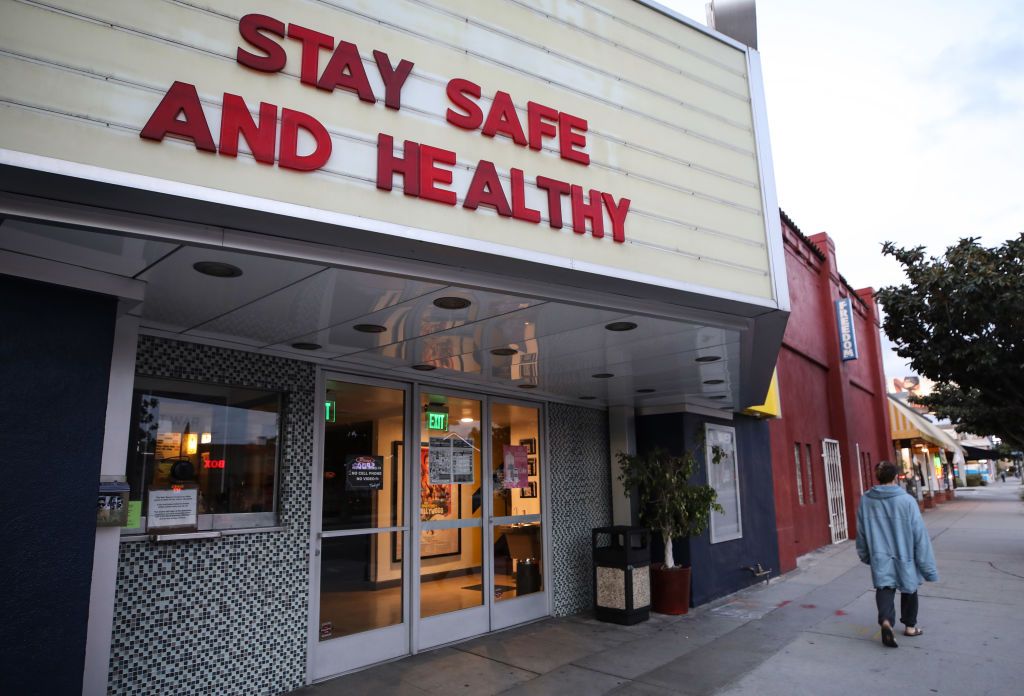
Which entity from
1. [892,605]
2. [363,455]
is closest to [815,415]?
[892,605]

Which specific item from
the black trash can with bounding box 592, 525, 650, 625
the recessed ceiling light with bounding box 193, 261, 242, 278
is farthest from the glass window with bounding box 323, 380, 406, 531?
the black trash can with bounding box 592, 525, 650, 625

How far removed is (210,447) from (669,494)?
18.0 feet

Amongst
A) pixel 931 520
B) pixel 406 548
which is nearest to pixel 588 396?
pixel 406 548

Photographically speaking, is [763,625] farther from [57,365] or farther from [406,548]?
[57,365]

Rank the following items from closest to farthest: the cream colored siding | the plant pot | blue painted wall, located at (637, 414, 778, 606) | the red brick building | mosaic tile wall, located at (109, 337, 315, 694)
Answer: the cream colored siding
mosaic tile wall, located at (109, 337, 315, 694)
the plant pot
blue painted wall, located at (637, 414, 778, 606)
the red brick building

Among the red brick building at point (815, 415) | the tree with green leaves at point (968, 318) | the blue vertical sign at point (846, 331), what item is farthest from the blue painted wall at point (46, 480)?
the blue vertical sign at point (846, 331)

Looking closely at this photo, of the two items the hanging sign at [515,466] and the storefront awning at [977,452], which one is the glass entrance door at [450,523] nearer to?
the hanging sign at [515,466]

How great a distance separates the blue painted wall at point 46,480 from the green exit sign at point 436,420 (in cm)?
372

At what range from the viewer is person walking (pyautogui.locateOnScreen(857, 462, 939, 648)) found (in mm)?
6387

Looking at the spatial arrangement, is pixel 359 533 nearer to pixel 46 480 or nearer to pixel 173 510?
pixel 173 510

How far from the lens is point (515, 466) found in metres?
8.07

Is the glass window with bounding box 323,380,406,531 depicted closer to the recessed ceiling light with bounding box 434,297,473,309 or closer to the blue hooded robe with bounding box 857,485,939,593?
the recessed ceiling light with bounding box 434,297,473,309

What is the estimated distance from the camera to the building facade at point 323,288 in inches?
124

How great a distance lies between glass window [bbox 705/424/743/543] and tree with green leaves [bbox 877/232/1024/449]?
497 cm
